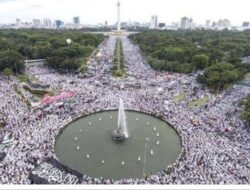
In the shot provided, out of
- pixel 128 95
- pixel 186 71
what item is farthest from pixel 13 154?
pixel 186 71

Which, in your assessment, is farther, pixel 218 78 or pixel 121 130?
pixel 218 78

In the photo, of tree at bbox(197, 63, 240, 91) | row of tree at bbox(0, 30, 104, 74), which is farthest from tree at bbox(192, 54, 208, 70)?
row of tree at bbox(0, 30, 104, 74)

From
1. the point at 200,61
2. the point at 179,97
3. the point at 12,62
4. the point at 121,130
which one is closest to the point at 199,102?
the point at 179,97

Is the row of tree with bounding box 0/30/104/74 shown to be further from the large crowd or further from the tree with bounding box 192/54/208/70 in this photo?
the tree with bounding box 192/54/208/70

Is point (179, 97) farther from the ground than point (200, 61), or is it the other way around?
point (200, 61)

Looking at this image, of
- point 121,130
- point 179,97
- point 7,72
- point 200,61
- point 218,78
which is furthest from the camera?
point 200,61

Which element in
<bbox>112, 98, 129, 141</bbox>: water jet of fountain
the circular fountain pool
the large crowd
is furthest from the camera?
<bbox>112, 98, 129, 141</bbox>: water jet of fountain

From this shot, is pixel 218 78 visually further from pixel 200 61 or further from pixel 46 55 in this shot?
pixel 46 55

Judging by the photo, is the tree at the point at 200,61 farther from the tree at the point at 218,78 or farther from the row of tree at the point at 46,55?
the row of tree at the point at 46,55
